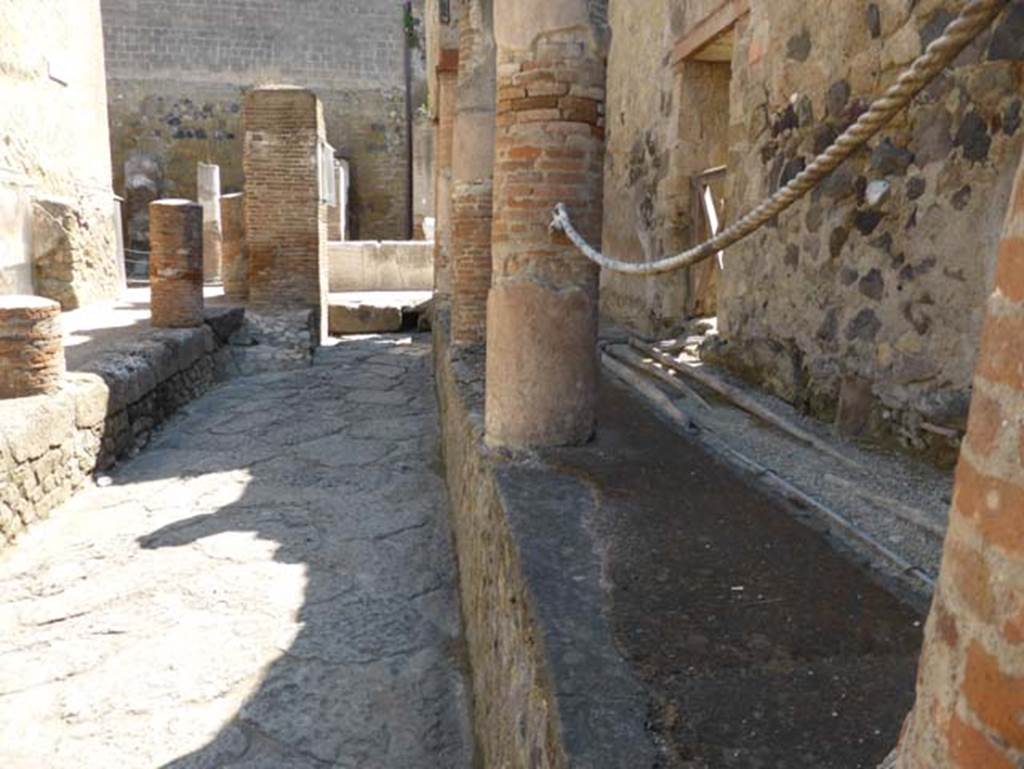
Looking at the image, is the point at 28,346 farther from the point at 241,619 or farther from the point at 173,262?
the point at 173,262

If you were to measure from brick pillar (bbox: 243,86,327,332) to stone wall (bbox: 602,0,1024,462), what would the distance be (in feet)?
22.0

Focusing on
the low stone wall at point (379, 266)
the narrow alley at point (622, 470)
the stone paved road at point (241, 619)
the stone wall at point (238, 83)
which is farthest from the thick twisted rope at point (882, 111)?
the stone wall at point (238, 83)

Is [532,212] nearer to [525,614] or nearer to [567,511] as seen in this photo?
[567,511]

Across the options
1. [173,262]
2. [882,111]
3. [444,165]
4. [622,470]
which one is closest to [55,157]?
[173,262]

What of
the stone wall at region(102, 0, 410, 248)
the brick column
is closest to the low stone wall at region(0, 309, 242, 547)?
the brick column

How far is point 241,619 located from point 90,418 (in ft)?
8.24

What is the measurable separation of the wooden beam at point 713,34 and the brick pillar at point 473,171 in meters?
1.44

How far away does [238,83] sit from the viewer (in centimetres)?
1975

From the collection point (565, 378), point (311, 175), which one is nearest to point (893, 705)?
point (565, 378)

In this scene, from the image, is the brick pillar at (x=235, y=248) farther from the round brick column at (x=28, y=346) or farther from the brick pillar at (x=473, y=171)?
the round brick column at (x=28, y=346)

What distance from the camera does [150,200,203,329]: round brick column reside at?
7.96 metres

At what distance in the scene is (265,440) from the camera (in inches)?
251

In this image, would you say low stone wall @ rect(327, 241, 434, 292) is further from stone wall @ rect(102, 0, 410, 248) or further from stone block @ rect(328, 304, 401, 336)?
stone wall @ rect(102, 0, 410, 248)

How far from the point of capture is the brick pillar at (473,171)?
19.7 ft
